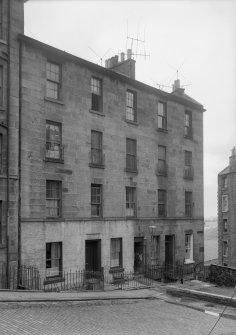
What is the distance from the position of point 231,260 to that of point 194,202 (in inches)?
1332

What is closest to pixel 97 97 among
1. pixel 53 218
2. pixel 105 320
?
pixel 53 218

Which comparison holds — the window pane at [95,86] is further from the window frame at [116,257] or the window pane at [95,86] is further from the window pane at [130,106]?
the window frame at [116,257]

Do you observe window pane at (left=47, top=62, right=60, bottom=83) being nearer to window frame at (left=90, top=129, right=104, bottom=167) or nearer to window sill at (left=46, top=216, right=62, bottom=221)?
window frame at (left=90, top=129, right=104, bottom=167)

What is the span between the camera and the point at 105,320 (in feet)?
49.9

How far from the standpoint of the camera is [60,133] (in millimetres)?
23297

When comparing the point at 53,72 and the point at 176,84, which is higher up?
the point at 176,84

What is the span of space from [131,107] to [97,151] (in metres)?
4.59

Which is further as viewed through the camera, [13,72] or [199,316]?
[13,72]

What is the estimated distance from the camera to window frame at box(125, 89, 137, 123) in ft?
91.3

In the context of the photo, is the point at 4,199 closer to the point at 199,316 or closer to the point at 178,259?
the point at 199,316

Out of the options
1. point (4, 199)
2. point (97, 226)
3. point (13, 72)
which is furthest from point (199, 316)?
point (13, 72)

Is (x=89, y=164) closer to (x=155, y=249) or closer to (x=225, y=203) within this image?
(x=155, y=249)

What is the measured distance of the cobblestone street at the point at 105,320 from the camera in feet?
43.8

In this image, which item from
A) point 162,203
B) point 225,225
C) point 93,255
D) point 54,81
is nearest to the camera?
point 54,81
